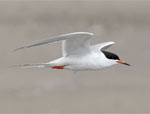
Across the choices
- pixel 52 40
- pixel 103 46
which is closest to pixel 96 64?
pixel 103 46

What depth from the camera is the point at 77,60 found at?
5.27 metres

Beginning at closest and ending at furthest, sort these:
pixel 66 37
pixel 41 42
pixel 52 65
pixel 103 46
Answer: pixel 41 42 < pixel 66 37 < pixel 52 65 < pixel 103 46

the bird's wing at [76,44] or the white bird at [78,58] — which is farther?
the white bird at [78,58]

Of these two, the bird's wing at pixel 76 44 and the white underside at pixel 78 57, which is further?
the white underside at pixel 78 57

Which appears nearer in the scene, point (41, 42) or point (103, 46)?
point (41, 42)

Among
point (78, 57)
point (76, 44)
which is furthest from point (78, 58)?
point (76, 44)

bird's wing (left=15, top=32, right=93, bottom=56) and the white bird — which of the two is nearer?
bird's wing (left=15, top=32, right=93, bottom=56)

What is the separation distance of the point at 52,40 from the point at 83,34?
0.52 meters

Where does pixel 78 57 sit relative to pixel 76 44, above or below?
below

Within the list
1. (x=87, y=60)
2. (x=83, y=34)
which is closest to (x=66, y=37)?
(x=83, y=34)

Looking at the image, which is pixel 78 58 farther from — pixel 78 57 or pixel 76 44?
pixel 76 44

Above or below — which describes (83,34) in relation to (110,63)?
above

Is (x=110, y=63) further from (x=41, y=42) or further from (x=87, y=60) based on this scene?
(x=41, y=42)

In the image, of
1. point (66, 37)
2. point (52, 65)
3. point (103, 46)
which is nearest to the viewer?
point (66, 37)
